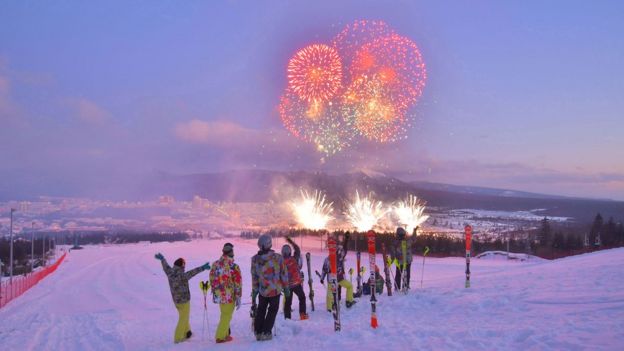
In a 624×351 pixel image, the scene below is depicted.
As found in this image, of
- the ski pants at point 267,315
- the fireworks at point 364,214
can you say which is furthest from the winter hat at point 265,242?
the fireworks at point 364,214

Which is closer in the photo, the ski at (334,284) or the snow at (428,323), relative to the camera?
the snow at (428,323)

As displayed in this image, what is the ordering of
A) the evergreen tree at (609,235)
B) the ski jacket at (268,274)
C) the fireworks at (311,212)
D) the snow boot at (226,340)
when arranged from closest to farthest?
the ski jacket at (268,274) < the snow boot at (226,340) < the fireworks at (311,212) < the evergreen tree at (609,235)

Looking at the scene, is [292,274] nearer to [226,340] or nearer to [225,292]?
[225,292]

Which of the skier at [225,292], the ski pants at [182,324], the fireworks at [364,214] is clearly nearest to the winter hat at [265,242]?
the skier at [225,292]

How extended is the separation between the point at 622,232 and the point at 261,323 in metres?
97.4

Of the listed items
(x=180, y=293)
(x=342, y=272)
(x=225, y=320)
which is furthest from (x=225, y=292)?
(x=342, y=272)

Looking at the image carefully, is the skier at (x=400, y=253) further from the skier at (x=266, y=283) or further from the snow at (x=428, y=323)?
the skier at (x=266, y=283)

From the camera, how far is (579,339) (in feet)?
25.4

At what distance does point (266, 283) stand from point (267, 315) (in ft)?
2.33

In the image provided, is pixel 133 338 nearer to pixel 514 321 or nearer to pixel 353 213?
pixel 514 321

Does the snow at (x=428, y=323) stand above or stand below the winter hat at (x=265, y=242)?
below

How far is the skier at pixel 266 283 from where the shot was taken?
33.5 feet

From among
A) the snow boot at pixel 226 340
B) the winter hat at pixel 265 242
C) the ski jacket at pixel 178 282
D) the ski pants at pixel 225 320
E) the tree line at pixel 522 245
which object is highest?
the winter hat at pixel 265 242

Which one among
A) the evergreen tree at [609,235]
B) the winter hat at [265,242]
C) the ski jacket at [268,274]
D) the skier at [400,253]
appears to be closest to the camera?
the ski jacket at [268,274]
